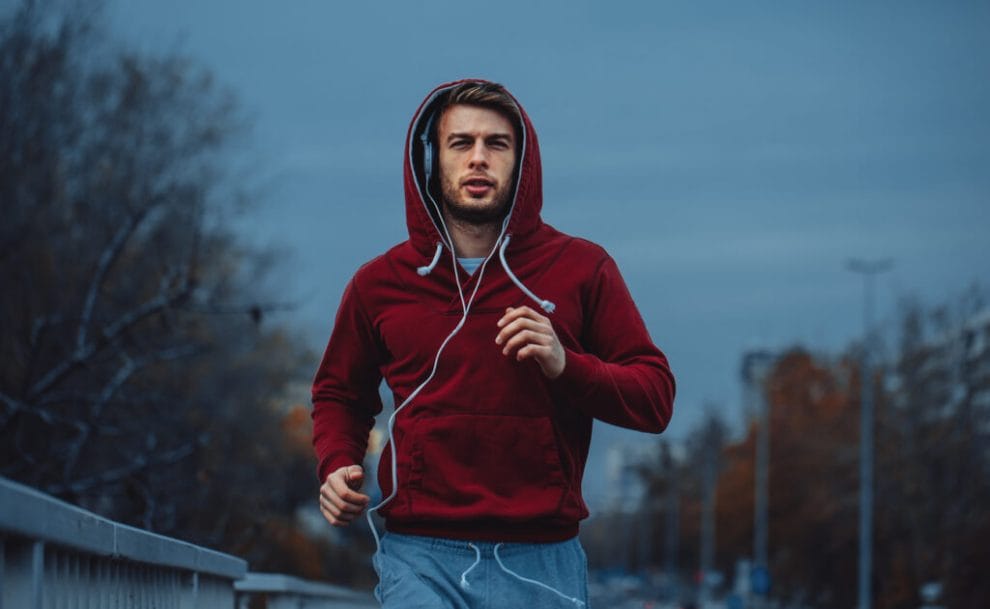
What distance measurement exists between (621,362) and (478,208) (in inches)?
21.4

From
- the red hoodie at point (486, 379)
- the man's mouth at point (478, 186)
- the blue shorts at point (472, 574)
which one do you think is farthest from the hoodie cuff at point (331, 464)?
the man's mouth at point (478, 186)

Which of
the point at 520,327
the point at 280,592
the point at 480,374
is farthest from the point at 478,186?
the point at 280,592

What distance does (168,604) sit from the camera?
4719mm

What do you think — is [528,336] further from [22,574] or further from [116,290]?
[116,290]

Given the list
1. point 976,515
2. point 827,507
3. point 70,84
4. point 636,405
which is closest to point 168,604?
point 636,405

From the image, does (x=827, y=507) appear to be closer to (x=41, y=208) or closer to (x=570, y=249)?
(x=41, y=208)

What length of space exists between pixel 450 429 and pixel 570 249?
61 centimetres

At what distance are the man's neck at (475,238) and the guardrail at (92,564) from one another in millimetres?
1095

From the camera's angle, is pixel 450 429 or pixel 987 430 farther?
pixel 987 430

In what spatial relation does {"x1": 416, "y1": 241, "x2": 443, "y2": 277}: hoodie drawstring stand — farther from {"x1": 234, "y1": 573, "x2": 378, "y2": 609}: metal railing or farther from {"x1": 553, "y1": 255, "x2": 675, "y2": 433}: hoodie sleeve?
{"x1": 234, "y1": 573, "x2": 378, "y2": 609}: metal railing

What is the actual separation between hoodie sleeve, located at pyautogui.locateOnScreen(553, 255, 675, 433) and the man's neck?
0.30m

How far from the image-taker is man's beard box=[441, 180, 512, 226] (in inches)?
168

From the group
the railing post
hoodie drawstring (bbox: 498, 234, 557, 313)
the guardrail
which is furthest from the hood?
the railing post

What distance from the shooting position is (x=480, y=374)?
13.2ft
